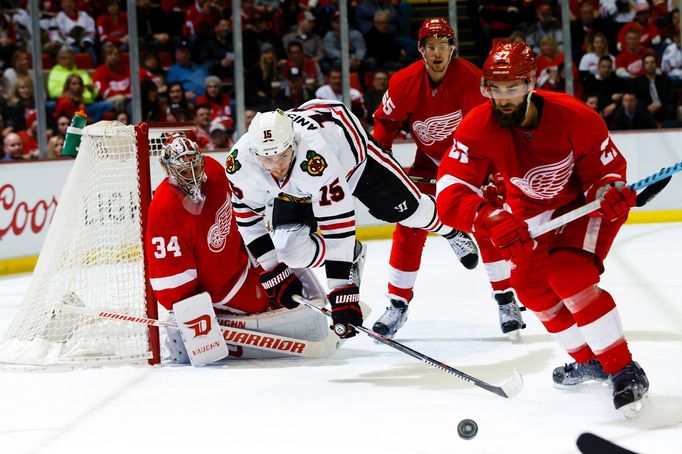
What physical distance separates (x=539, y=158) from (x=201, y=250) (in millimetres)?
1357

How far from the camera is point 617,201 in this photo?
8.56 ft

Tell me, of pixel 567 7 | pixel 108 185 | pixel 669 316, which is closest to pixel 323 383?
pixel 108 185

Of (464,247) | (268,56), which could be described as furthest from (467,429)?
(268,56)

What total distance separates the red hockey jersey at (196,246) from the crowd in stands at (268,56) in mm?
3217

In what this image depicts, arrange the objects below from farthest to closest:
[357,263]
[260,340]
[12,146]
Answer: [12,146], [357,263], [260,340]

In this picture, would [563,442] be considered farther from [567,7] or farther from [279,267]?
[567,7]

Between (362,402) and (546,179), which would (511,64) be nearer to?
(546,179)

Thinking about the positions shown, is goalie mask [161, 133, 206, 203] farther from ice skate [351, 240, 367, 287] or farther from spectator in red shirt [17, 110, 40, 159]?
spectator in red shirt [17, 110, 40, 159]

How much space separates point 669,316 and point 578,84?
4006mm

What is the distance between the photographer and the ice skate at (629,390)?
2643mm

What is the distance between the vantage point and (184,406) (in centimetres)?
311

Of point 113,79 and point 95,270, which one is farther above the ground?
point 113,79

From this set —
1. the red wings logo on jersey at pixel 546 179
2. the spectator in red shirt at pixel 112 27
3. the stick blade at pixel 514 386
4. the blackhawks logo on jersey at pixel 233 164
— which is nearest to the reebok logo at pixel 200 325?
the blackhawks logo on jersey at pixel 233 164

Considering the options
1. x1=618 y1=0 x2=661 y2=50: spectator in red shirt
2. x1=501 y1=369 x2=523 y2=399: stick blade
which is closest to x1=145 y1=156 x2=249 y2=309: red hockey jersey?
x1=501 y1=369 x2=523 y2=399: stick blade
